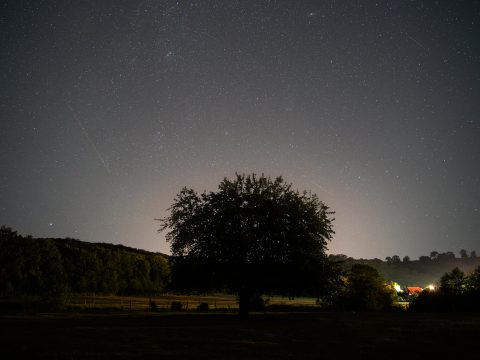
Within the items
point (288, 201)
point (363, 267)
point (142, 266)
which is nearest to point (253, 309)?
point (363, 267)

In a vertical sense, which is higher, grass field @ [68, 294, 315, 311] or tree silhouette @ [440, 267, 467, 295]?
tree silhouette @ [440, 267, 467, 295]

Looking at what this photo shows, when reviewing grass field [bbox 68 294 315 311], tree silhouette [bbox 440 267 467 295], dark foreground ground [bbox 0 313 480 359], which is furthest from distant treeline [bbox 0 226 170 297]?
tree silhouette [bbox 440 267 467 295]

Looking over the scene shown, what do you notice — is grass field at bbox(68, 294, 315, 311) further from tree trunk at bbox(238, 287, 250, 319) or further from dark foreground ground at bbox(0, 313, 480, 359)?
dark foreground ground at bbox(0, 313, 480, 359)

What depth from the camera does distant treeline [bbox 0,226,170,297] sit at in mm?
74062

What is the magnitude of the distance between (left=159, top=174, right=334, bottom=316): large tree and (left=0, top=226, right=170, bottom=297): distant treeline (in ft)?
72.1

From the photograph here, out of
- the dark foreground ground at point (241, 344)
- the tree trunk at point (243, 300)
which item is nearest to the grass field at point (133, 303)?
the tree trunk at point (243, 300)

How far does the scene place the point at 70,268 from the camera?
90.3 meters

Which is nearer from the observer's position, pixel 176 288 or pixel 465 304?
pixel 176 288

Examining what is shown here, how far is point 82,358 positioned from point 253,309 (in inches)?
1492

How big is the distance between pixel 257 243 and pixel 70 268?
70.8m

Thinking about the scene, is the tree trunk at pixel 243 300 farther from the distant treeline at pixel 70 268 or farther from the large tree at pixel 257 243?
the distant treeline at pixel 70 268

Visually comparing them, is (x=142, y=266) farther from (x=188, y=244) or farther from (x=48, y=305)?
(x=188, y=244)

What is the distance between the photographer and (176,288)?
112 ft

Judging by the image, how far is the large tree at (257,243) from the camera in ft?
105
